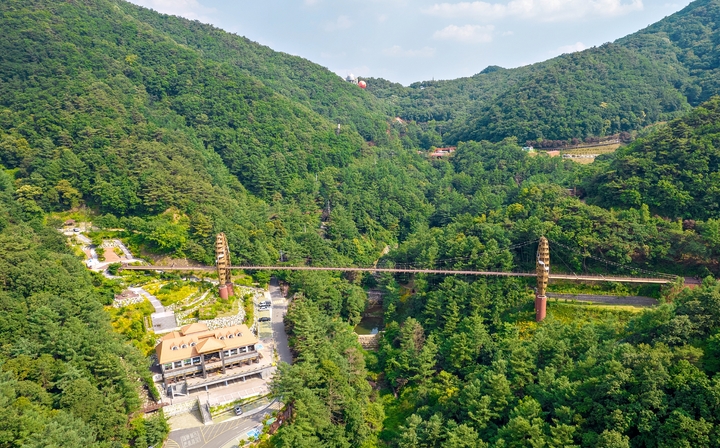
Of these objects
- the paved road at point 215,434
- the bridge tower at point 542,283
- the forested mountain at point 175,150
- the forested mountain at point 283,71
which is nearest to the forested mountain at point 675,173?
the bridge tower at point 542,283

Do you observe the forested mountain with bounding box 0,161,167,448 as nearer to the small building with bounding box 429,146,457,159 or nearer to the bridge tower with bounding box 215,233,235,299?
the bridge tower with bounding box 215,233,235,299

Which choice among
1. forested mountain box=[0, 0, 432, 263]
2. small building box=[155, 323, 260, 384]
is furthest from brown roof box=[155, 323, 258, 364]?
forested mountain box=[0, 0, 432, 263]

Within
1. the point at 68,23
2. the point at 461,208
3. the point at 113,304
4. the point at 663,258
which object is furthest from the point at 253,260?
the point at 68,23

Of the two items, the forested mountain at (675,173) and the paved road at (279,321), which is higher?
the forested mountain at (675,173)

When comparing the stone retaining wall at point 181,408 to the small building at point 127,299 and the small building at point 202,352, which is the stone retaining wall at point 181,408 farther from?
the small building at point 127,299

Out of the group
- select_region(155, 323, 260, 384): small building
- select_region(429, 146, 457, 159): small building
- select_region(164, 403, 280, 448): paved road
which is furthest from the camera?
select_region(429, 146, 457, 159): small building

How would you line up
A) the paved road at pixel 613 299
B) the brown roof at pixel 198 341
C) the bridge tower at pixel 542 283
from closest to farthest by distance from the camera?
the brown roof at pixel 198 341, the paved road at pixel 613 299, the bridge tower at pixel 542 283
